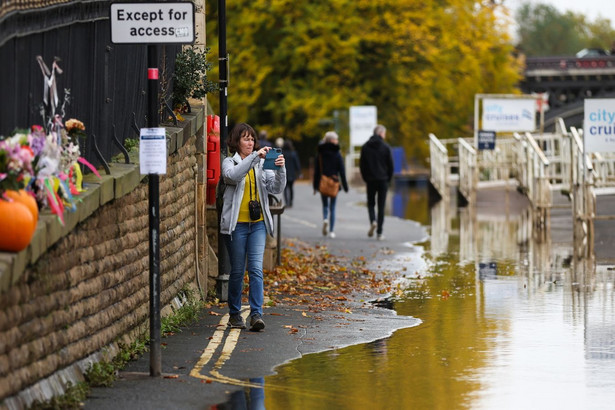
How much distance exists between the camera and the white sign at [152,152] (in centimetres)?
930

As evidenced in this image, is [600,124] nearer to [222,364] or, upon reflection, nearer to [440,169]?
[222,364]

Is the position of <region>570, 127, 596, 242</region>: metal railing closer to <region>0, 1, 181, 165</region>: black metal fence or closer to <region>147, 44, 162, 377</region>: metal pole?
<region>0, 1, 181, 165</region>: black metal fence

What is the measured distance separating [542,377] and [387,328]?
9.34 feet

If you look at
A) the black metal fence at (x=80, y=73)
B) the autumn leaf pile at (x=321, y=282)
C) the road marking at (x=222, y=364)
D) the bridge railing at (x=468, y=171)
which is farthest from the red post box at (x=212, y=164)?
the bridge railing at (x=468, y=171)

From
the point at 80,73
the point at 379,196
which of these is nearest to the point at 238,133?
the point at 80,73

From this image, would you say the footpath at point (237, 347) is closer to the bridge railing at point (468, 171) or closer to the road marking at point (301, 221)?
the road marking at point (301, 221)

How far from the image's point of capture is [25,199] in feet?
25.1

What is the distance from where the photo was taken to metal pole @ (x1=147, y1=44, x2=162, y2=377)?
30.6 feet

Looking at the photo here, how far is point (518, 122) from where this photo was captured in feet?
123

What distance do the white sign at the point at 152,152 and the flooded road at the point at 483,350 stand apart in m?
1.57

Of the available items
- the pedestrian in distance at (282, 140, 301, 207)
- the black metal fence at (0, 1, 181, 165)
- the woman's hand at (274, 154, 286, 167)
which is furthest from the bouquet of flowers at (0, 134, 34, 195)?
the pedestrian in distance at (282, 140, 301, 207)

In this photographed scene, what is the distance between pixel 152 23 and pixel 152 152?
85 cm

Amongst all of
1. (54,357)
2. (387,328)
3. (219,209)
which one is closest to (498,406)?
(54,357)

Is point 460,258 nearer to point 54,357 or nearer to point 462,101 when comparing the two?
point 54,357
